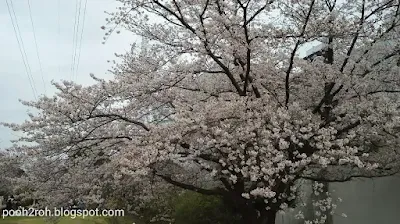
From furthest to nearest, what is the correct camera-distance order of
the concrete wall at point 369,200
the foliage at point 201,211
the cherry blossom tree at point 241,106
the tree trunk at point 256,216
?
the foliage at point 201,211 < the concrete wall at point 369,200 < the tree trunk at point 256,216 < the cherry blossom tree at point 241,106

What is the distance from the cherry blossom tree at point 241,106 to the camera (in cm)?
661

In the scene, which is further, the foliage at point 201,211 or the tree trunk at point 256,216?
the foliage at point 201,211

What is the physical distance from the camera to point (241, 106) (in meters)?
6.93

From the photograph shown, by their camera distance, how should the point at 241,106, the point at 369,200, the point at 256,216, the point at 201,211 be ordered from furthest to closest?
the point at 201,211
the point at 369,200
the point at 256,216
the point at 241,106

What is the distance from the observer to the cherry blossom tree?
6609mm

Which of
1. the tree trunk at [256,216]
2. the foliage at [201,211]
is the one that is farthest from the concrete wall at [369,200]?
the foliage at [201,211]

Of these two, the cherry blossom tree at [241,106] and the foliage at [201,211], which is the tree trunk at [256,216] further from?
the foliage at [201,211]

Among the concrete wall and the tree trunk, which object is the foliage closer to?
the concrete wall

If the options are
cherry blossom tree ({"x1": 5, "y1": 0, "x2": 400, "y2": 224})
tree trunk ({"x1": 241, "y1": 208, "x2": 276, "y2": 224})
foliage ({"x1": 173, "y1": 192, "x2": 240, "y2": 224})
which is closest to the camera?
cherry blossom tree ({"x1": 5, "y1": 0, "x2": 400, "y2": 224})

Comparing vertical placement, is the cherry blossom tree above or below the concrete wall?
above

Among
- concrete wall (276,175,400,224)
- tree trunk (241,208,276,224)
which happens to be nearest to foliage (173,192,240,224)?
concrete wall (276,175,400,224)

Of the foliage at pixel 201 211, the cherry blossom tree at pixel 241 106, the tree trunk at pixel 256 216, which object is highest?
the cherry blossom tree at pixel 241 106

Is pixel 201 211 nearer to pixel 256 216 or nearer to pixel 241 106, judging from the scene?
pixel 256 216

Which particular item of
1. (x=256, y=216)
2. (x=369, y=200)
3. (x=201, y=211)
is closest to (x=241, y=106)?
(x=256, y=216)
